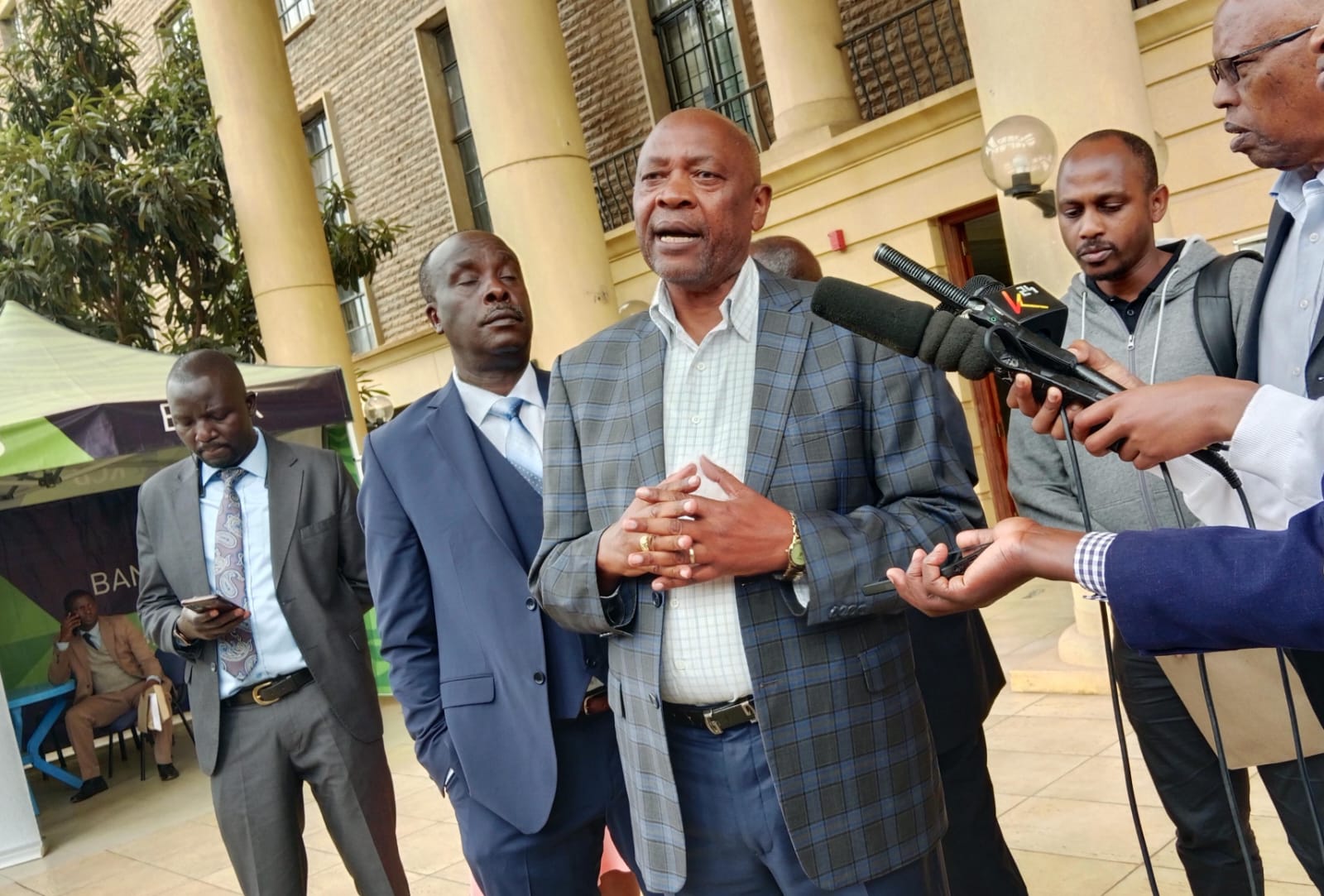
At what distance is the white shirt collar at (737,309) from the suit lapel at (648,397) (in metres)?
0.03

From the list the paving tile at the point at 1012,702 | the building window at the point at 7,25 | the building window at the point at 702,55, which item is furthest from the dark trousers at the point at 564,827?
the building window at the point at 7,25

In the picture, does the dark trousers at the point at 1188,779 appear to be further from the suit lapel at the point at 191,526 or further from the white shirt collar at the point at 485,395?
the suit lapel at the point at 191,526

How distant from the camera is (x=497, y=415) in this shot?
2.93m

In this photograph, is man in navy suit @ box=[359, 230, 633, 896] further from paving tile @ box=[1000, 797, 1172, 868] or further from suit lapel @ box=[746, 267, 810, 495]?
paving tile @ box=[1000, 797, 1172, 868]

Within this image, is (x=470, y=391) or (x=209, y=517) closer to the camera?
(x=470, y=391)

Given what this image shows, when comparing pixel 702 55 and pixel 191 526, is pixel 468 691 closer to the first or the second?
pixel 191 526

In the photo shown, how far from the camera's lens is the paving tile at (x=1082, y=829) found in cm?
375

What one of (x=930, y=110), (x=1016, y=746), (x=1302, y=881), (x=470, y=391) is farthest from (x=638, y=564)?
(x=930, y=110)

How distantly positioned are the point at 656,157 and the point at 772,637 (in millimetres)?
950

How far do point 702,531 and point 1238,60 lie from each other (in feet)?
3.86

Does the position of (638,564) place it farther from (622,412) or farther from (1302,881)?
(1302,881)

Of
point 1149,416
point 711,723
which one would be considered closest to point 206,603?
point 711,723

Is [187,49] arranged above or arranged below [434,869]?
above

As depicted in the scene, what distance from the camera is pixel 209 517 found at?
3.62 meters
